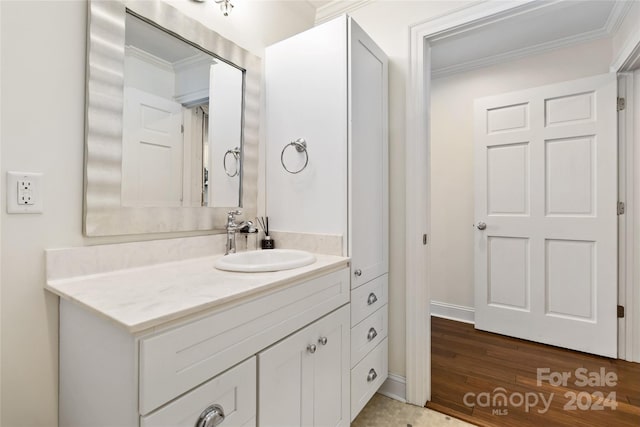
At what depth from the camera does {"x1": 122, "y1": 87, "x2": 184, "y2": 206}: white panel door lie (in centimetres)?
117

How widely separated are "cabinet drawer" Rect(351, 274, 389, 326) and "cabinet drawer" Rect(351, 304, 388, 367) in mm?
32

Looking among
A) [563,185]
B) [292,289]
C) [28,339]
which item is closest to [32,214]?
[28,339]

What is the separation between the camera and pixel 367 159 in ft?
5.15

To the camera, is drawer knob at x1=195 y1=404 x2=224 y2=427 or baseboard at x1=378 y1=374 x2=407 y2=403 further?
baseboard at x1=378 y1=374 x2=407 y2=403

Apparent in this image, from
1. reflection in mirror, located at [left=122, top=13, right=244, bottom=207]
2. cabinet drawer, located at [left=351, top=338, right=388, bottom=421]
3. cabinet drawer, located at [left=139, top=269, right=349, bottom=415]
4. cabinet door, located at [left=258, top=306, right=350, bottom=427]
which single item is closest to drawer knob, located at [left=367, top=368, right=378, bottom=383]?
cabinet drawer, located at [left=351, top=338, right=388, bottom=421]

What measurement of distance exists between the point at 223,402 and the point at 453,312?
2.68 m

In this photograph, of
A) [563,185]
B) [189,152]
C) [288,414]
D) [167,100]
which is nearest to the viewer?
[288,414]

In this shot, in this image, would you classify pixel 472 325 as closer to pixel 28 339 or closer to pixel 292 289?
→ pixel 292 289

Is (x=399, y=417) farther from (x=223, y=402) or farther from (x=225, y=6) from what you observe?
(x=225, y=6)

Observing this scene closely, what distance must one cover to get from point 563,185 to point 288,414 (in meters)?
2.54

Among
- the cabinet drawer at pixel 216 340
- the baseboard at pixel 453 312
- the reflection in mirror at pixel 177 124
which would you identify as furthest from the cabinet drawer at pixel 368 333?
the baseboard at pixel 453 312

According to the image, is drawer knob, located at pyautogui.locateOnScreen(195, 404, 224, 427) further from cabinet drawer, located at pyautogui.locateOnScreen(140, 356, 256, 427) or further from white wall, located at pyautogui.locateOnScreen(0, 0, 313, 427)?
white wall, located at pyautogui.locateOnScreen(0, 0, 313, 427)

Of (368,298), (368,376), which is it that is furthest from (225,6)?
(368,376)

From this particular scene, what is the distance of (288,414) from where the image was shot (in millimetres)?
1043
